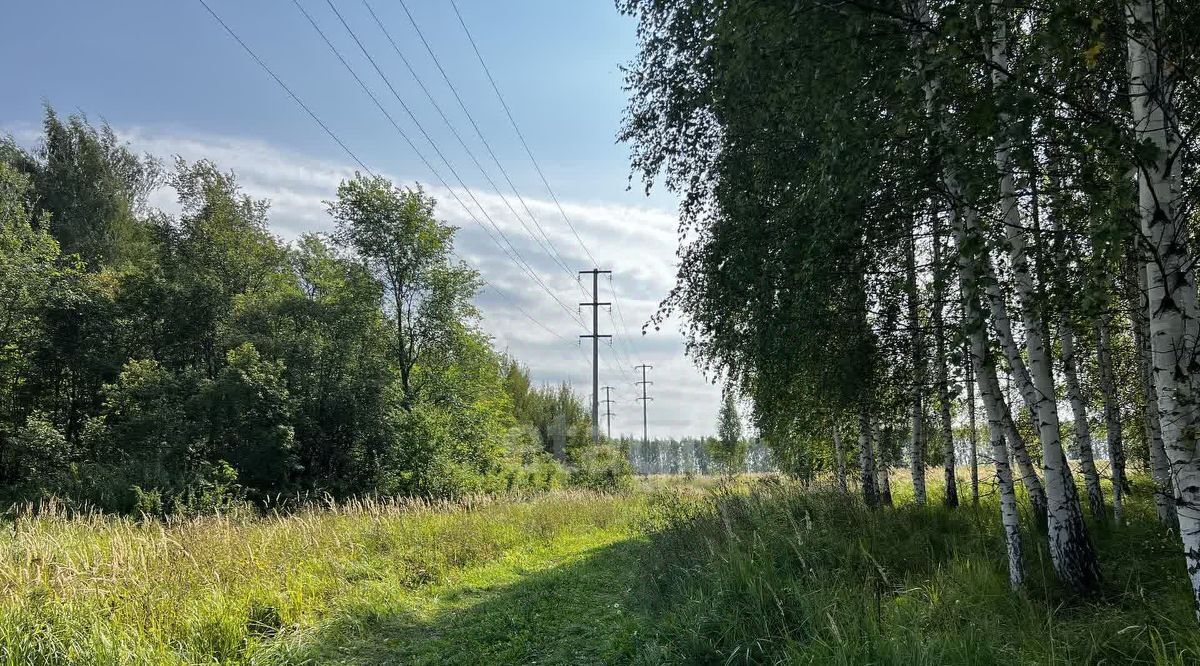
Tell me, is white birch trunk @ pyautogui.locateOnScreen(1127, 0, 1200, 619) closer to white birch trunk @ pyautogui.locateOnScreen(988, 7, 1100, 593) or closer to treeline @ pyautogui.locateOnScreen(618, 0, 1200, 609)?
treeline @ pyautogui.locateOnScreen(618, 0, 1200, 609)

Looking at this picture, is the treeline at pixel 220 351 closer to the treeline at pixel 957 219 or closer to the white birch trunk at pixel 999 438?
the treeline at pixel 957 219

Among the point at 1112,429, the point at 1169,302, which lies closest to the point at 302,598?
the point at 1169,302

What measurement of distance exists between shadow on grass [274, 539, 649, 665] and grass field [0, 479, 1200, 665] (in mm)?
30

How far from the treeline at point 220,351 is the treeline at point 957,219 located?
1698 centimetres

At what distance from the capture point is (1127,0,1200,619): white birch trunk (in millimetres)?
2742

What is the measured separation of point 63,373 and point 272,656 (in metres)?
24.6

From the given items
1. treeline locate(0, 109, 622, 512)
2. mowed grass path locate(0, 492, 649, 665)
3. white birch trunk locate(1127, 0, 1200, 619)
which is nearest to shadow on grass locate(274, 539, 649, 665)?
mowed grass path locate(0, 492, 649, 665)

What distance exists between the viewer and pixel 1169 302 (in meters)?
2.82

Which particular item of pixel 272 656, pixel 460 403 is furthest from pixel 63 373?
pixel 272 656

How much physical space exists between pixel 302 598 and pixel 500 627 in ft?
7.17

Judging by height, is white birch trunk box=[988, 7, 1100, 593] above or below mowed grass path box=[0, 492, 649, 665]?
above

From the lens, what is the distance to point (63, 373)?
22250mm

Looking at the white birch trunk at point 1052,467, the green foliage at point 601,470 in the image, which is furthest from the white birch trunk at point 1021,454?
the green foliage at point 601,470

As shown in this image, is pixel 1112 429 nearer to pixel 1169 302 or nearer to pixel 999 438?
pixel 999 438
